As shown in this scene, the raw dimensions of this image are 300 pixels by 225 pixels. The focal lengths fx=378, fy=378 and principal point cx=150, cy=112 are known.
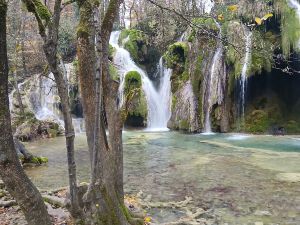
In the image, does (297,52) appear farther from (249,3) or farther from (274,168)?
(274,168)

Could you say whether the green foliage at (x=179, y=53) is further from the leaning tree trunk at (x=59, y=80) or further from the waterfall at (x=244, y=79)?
the leaning tree trunk at (x=59, y=80)

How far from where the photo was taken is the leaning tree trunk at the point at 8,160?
3.13m

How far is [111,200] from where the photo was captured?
4336mm

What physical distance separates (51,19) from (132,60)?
22346 millimetres

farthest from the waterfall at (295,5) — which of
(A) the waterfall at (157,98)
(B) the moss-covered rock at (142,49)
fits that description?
(B) the moss-covered rock at (142,49)

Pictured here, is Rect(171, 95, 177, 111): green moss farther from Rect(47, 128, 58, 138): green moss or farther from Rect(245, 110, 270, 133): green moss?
Rect(47, 128, 58, 138): green moss

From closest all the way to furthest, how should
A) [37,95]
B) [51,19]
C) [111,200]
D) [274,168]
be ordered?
1. [51,19]
2. [111,200]
3. [274,168]
4. [37,95]

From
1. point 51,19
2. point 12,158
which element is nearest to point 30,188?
point 12,158

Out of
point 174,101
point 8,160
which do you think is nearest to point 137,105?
point 174,101

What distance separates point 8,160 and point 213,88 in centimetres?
1618

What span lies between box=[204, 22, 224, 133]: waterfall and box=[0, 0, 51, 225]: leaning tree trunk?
52.1ft

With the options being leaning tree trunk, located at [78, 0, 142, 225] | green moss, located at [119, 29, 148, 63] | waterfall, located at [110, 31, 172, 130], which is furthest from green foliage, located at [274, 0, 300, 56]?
leaning tree trunk, located at [78, 0, 142, 225]

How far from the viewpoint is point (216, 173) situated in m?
9.43

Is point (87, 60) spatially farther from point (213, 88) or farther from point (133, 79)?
point (133, 79)
